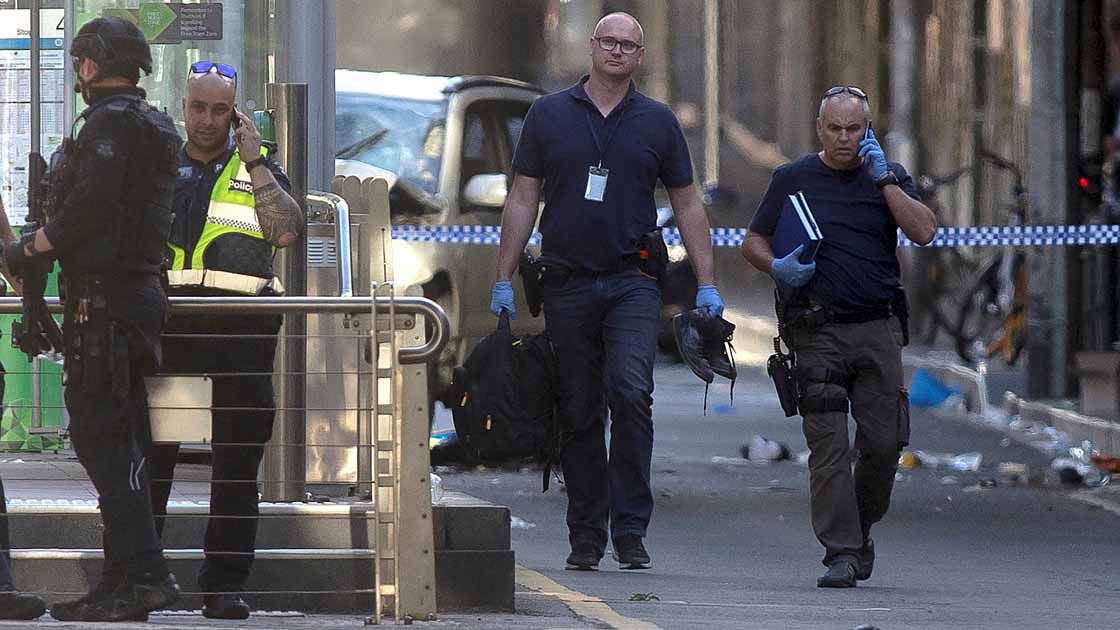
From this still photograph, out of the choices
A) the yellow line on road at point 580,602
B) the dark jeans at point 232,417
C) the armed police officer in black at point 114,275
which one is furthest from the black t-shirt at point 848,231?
the armed police officer in black at point 114,275

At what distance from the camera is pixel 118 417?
7164 mm

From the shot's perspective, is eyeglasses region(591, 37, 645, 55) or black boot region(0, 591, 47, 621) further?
eyeglasses region(591, 37, 645, 55)

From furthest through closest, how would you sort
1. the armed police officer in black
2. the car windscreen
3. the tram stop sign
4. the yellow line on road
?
the car windscreen
the tram stop sign
the yellow line on road
the armed police officer in black

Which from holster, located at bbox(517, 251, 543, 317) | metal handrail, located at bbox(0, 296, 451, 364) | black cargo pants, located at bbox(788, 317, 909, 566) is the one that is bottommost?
black cargo pants, located at bbox(788, 317, 909, 566)

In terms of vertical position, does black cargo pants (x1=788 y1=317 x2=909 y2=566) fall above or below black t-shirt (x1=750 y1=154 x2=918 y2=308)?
below

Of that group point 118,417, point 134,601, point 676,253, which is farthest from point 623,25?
point 676,253

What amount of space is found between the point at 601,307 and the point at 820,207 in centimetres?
86

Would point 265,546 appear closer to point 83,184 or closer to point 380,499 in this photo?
point 380,499

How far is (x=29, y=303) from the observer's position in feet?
23.7

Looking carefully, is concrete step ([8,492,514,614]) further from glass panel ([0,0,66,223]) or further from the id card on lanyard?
glass panel ([0,0,66,223])

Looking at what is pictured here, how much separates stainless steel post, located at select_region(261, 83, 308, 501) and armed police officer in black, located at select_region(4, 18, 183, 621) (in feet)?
2.27

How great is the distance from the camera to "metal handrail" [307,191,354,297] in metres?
8.34

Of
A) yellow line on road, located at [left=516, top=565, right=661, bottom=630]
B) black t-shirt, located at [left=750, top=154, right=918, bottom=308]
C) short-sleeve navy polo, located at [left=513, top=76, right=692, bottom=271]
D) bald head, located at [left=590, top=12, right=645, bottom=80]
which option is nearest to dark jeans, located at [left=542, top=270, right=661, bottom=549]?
short-sleeve navy polo, located at [left=513, top=76, right=692, bottom=271]

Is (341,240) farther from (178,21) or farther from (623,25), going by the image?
(178,21)
